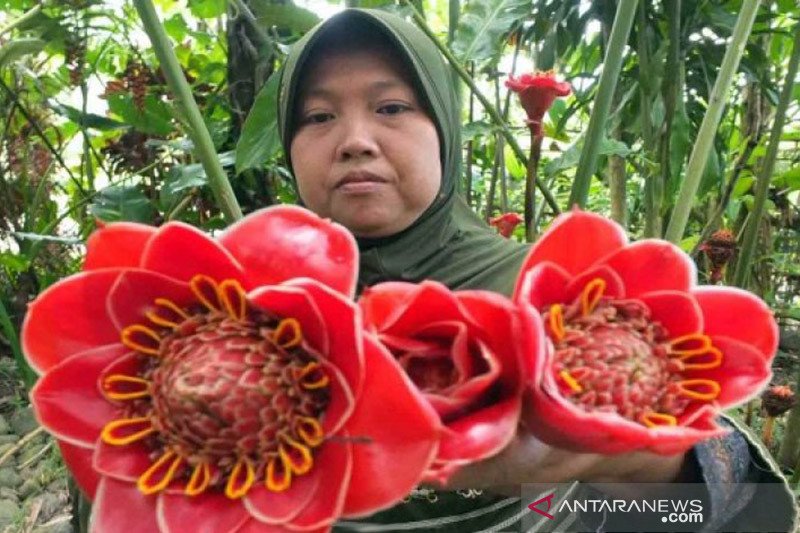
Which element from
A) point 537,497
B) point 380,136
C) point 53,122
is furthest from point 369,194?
point 53,122

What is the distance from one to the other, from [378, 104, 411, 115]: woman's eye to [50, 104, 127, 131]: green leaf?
1.10m

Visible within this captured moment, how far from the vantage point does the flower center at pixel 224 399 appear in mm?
344

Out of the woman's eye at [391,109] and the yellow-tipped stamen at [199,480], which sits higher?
the woman's eye at [391,109]

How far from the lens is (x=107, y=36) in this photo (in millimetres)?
1729

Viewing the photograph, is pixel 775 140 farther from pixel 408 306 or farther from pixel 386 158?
pixel 408 306

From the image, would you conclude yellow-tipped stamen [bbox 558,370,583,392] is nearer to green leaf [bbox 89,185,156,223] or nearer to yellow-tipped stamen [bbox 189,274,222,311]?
yellow-tipped stamen [bbox 189,274,222,311]

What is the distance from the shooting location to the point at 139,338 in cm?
39

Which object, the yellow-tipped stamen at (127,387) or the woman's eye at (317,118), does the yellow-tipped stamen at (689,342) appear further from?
the woman's eye at (317,118)

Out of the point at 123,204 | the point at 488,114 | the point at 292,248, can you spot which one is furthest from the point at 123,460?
the point at 123,204

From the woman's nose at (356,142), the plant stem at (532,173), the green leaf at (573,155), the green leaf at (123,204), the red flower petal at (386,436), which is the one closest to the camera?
the red flower petal at (386,436)

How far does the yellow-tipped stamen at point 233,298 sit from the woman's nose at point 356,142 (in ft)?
1.00

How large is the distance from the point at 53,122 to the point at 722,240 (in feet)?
6.57

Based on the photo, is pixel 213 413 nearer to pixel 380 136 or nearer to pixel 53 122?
pixel 380 136

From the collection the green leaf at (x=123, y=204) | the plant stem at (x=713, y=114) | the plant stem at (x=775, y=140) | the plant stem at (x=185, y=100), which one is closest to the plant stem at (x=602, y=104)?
the plant stem at (x=713, y=114)
